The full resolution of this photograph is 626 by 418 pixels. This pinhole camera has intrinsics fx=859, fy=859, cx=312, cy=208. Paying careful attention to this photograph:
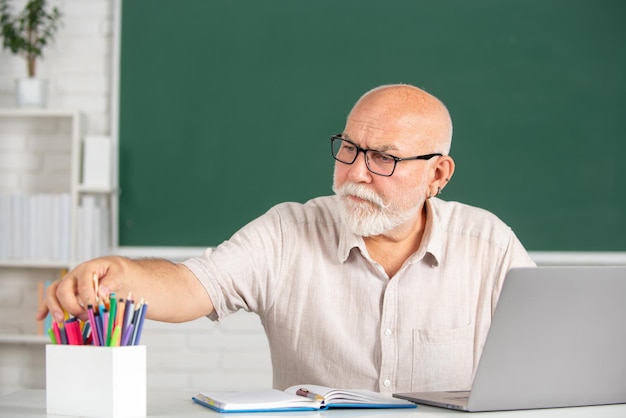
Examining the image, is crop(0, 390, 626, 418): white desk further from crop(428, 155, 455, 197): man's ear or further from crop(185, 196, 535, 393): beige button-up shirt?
crop(428, 155, 455, 197): man's ear

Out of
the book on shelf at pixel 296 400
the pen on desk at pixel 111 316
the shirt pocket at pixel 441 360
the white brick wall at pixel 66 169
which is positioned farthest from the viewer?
the white brick wall at pixel 66 169

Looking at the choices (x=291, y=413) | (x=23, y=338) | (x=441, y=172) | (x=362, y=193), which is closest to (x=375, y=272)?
(x=362, y=193)

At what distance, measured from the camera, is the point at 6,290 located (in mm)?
3543

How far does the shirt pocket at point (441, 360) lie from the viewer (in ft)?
6.57

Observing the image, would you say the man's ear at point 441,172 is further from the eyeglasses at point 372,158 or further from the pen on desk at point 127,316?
the pen on desk at point 127,316

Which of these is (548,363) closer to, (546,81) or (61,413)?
(61,413)

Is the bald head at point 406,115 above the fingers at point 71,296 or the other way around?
above

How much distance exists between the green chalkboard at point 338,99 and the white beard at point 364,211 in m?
1.39

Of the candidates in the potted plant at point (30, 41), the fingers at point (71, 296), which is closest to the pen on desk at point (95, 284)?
the fingers at point (71, 296)

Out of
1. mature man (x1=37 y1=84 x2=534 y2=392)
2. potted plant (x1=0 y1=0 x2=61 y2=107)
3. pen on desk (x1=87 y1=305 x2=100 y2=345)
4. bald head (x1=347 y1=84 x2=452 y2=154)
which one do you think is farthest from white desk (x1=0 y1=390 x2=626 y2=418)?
potted plant (x1=0 y1=0 x2=61 y2=107)

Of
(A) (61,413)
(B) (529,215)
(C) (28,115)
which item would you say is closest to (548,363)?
(A) (61,413)

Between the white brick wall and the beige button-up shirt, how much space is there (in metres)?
1.31

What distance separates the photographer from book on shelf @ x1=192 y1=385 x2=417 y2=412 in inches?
53.9

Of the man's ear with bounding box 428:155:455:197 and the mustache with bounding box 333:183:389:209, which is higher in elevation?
the man's ear with bounding box 428:155:455:197
